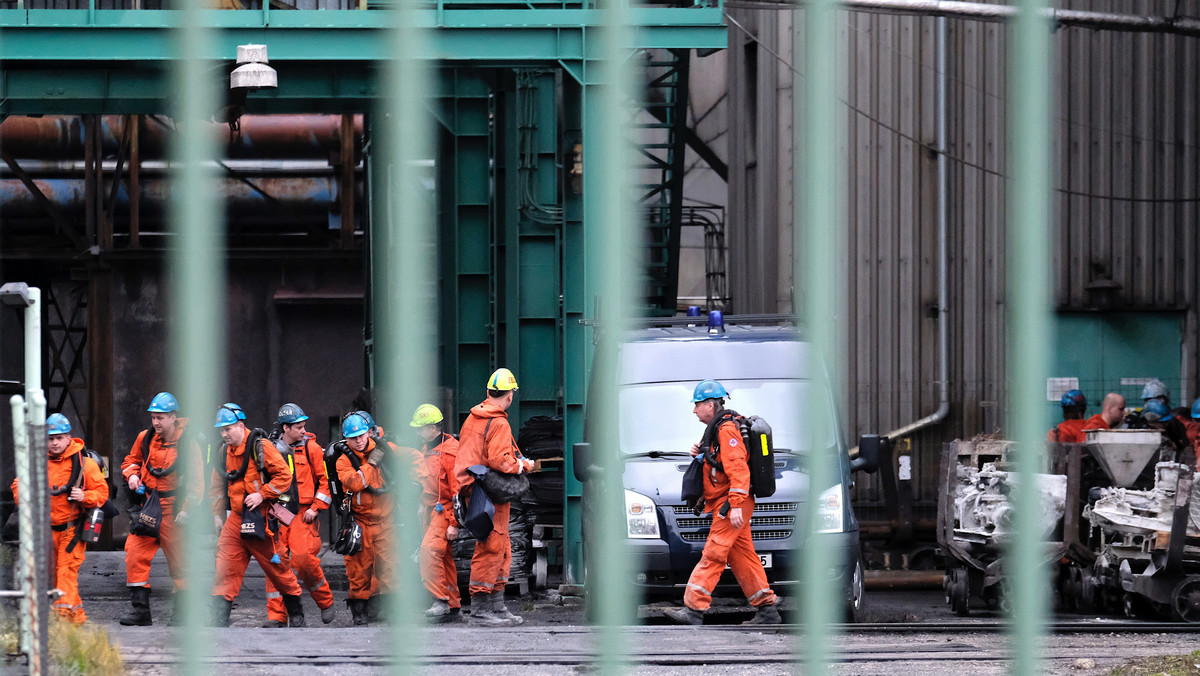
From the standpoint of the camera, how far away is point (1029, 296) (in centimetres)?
180

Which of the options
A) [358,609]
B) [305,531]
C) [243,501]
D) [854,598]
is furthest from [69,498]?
[854,598]

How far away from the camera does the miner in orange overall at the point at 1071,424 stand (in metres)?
12.2

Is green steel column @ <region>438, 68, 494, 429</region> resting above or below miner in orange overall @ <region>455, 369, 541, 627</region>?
above

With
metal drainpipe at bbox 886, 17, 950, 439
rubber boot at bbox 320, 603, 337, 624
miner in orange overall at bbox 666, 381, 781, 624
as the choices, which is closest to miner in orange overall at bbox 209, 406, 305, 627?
rubber boot at bbox 320, 603, 337, 624

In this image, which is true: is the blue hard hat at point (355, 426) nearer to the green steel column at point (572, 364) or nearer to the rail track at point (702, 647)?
the rail track at point (702, 647)

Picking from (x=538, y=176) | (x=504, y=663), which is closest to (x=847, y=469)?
(x=504, y=663)

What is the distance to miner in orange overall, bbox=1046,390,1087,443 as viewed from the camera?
12242 mm

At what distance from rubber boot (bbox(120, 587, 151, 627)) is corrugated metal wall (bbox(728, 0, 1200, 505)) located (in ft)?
28.2

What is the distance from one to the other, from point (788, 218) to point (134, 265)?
30.9 feet

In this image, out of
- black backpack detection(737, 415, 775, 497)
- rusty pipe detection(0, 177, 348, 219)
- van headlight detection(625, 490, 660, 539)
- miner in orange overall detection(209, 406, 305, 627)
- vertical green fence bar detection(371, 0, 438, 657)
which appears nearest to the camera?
vertical green fence bar detection(371, 0, 438, 657)

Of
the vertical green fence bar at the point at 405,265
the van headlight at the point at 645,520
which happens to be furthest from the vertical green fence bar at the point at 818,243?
the van headlight at the point at 645,520

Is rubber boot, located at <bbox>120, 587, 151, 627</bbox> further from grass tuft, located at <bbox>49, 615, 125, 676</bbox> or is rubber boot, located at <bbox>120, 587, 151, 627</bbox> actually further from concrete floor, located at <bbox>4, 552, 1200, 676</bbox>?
grass tuft, located at <bbox>49, 615, 125, 676</bbox>

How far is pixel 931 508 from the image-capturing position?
15.3 metres

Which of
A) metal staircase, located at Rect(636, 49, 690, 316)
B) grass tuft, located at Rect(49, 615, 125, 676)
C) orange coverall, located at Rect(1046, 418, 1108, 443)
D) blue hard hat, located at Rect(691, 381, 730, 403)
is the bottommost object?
grass tuft, located at Rect(49, 615, 125, 676)
